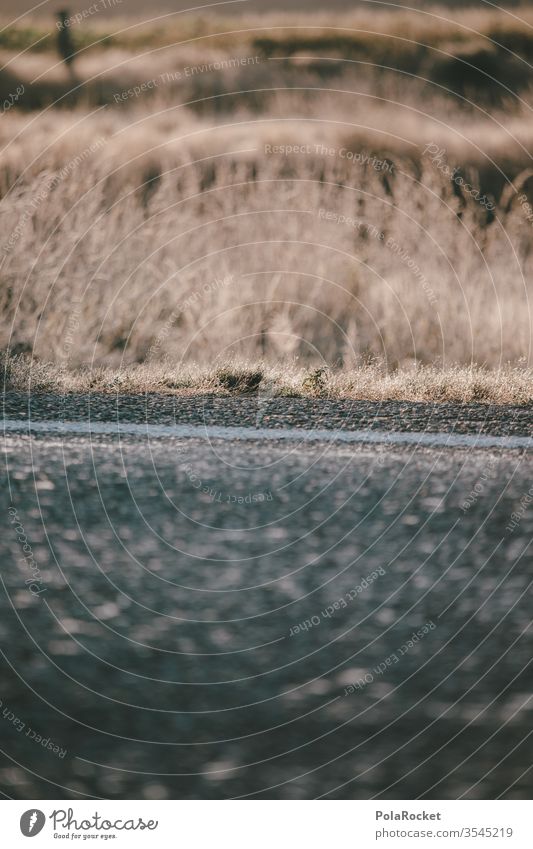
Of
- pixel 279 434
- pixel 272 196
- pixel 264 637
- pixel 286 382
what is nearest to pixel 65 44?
pixel 272 196

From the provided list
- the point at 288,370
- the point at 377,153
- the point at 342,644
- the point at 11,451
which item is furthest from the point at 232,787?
the point at 377,153

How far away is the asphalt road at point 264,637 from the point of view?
2.96 m

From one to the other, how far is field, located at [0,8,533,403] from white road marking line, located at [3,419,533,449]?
2400mm

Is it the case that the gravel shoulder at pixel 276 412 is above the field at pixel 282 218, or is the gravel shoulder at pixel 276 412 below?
below

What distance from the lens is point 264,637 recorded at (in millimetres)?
3988

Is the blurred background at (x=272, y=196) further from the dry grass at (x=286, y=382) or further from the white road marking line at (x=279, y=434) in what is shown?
the white road marking line at (x=279, y=434)

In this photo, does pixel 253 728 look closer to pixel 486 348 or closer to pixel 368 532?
pixel 368 532

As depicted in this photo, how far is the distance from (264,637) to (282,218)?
10195 mm

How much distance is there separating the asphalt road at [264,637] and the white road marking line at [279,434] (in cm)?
155

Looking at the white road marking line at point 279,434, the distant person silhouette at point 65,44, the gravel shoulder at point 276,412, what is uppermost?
the distant person silhouette at point 65,44

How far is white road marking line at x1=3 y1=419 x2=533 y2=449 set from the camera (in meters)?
8.73
